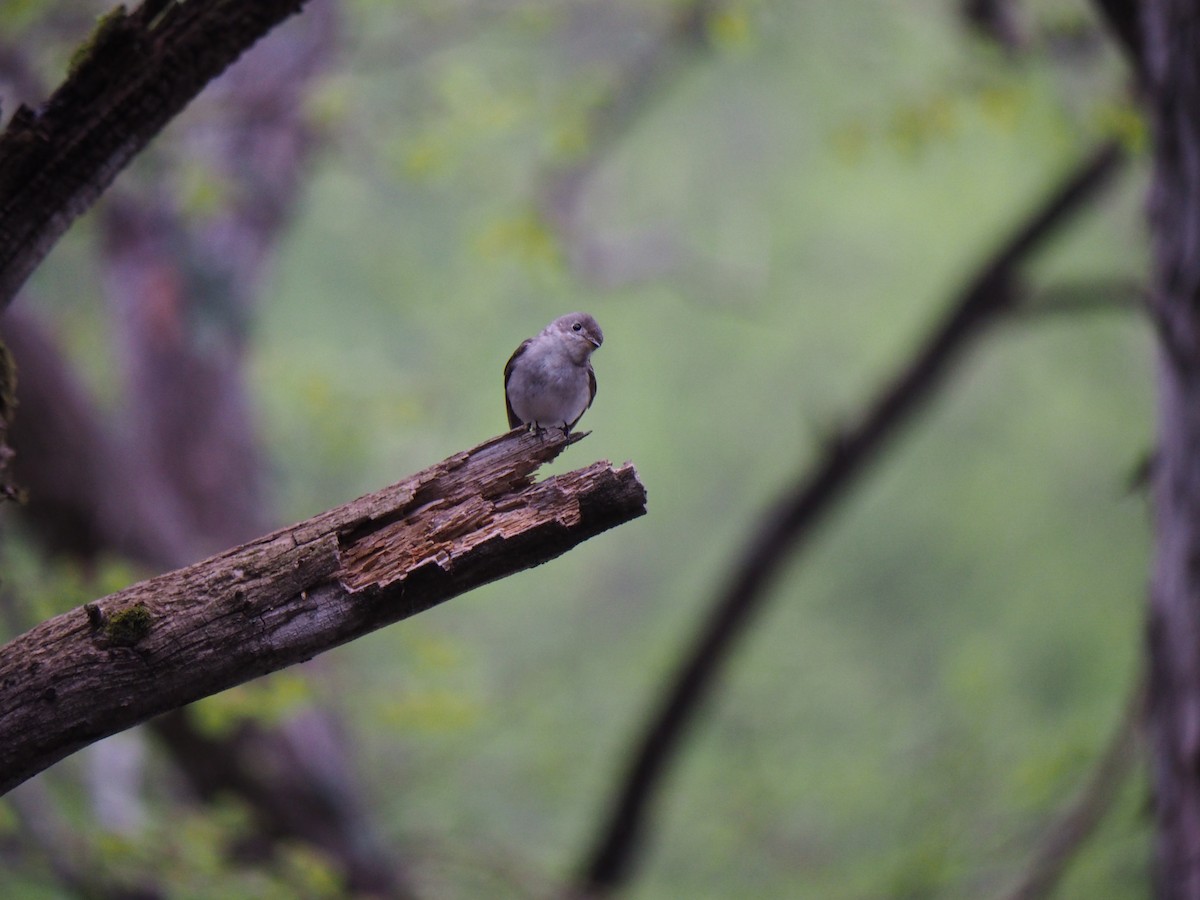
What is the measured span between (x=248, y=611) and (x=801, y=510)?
18.2 feet

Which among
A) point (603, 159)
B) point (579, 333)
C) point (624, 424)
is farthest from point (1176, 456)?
point (624, 424)

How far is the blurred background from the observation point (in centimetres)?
694

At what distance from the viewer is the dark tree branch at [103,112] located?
287cm

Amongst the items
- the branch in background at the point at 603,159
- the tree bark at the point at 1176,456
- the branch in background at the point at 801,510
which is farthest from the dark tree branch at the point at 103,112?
the branch in background at the point at 603,159

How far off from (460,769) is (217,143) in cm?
631

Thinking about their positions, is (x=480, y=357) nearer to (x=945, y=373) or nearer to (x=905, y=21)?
(x=905, y=21)

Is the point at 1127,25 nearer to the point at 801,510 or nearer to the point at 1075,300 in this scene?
the point at 1075,300

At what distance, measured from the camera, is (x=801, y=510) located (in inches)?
307

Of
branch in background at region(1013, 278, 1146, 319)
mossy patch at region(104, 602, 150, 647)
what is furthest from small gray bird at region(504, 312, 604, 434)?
branch in background at region(1013, 278, 1146, 319)

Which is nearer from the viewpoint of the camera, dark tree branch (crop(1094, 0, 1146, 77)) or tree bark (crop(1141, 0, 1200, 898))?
tree bark (crop(1141, 0, 1200, 898))

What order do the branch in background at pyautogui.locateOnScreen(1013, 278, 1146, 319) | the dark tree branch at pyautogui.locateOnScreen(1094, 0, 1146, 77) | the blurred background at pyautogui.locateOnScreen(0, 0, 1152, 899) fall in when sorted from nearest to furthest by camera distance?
1. the dark tree branch at pyautogui.locateOnScreen(1094, 0, 1146, 77)
2. the blurred background at pyautogui.locateOnScreen(0, 0, 1152, 899)
3. the branch in background at pyautogui.locateOnScreen(1013, 278, 1146, 319)

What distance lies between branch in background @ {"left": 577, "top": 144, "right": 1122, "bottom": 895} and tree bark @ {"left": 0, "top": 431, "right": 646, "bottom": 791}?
5.30 meters

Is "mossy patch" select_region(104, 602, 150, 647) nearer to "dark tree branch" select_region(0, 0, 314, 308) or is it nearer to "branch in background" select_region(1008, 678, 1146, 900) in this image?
"dark tree branch" select_region(0, 0, 314, 308)

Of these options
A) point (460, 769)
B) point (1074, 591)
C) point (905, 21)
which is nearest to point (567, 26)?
point (905, 21)
